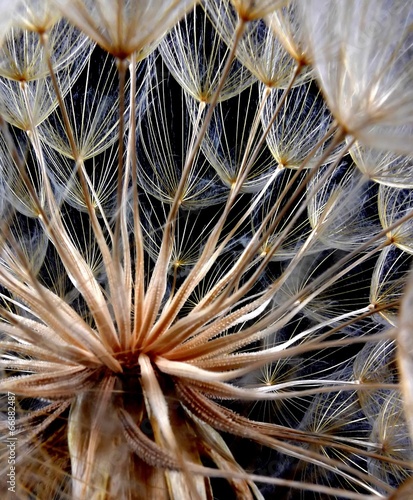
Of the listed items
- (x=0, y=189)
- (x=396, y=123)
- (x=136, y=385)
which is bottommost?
(x=136, y=385)

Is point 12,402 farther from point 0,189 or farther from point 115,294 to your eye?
point 0,189

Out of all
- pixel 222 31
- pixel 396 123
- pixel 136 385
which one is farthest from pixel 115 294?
pixel 222 31

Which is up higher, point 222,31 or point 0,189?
point 222,31

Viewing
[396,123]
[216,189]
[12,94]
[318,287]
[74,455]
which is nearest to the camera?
[396,123]

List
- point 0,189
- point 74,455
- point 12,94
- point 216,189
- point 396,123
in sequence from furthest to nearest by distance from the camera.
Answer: point 216,189, point 12,94, point 0,189, point 74,455, point 396,123

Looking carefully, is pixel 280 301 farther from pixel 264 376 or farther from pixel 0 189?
pixel 0 189

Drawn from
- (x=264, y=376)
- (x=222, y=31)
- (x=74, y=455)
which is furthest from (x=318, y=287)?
(x=74, y=455)

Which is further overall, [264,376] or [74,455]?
[264,376]
